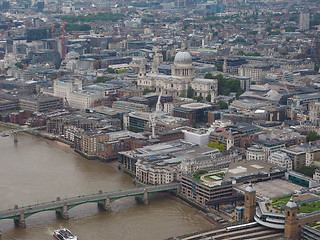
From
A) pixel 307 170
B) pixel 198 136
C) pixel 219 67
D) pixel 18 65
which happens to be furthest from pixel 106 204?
pixel 18 65

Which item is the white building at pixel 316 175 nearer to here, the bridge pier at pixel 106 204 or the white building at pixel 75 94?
the bridge pier at pixel 106 204

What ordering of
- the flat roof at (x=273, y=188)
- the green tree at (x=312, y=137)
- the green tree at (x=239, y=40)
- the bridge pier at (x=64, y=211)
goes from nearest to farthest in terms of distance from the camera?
the bridge pier at (x=64, y=211) < the flat roof at (x=273, y=188) < the green tree at (x=312, y=137) < the green tree at (x=239, y=40)

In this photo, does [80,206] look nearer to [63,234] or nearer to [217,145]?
[63,234]

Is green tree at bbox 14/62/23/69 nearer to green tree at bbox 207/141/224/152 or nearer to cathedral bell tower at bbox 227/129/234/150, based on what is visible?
green tree at bbox 207/141/224/152

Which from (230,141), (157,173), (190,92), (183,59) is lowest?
(157,173)

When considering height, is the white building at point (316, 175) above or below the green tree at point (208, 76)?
below

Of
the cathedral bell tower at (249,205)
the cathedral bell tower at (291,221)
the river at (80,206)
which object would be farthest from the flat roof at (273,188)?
the cathedral bell tower at (291,221)
